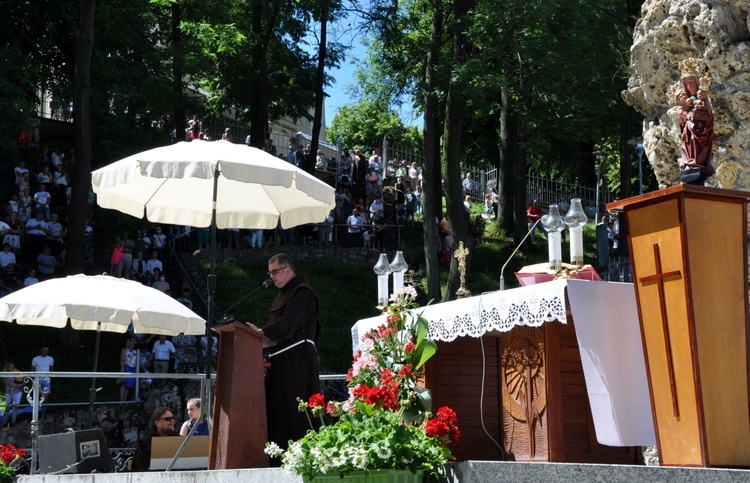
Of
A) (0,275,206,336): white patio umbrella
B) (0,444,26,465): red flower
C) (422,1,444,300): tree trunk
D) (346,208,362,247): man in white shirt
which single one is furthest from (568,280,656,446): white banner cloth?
(346,208,362,247): man in white shirt

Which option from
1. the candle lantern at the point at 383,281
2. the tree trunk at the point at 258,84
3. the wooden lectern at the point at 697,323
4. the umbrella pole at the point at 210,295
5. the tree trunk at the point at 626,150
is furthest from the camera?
the tree trunk at the point at 258,84

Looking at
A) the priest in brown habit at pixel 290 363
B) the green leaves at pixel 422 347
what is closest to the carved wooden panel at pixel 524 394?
the green leaves at pixel 422 347

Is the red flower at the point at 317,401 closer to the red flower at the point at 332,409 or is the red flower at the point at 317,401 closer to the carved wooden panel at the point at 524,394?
the red flower at the point at 332,409

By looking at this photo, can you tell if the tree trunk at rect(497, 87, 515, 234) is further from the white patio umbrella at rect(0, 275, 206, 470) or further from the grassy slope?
the white patio umbrella at rect(0, 275, 206, 470)

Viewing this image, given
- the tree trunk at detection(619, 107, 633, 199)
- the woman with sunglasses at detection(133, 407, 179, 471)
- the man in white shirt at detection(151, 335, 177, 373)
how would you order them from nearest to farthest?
the woman with sunglasses at detection(133, 407, 179, 471) < the man in white shirt at detection(151, 335, 177, 373) < the tree trunk at detection(619, 107, 633, 199)

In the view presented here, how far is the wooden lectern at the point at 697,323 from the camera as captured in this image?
514 cm

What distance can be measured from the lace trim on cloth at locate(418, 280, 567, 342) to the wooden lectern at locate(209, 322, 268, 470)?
4.19 feet

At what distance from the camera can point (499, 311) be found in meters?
6.84

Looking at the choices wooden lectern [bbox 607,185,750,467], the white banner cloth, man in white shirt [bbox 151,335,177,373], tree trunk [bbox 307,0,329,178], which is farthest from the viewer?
tree trunk [bbox 307,0,329,178]

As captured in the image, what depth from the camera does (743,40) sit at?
7.21 meters

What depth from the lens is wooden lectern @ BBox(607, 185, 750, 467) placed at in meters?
5.14

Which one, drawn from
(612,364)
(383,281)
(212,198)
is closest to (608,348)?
(612,364)

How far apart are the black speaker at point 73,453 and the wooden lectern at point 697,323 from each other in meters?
5.29

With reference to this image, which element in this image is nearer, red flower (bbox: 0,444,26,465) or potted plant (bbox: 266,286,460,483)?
potted plant (bbox: 266,286,460,483)
